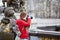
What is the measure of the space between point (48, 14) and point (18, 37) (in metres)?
7.77

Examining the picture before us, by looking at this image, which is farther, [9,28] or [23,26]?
[23,26]

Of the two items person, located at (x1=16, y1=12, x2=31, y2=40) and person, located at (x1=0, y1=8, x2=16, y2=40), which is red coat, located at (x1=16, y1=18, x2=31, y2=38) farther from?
person, located at (x1=0, y1=8, x2=16, y2=40)

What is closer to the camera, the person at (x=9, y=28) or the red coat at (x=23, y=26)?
the person at (x=9, y=28)

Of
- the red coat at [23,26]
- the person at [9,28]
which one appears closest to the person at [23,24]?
the red coat at [23,26]

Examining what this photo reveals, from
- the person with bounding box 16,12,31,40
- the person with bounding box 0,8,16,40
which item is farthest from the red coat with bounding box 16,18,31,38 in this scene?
the person with bounding box 0,8,16,40

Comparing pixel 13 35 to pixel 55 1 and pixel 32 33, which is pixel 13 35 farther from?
pixel 55 1

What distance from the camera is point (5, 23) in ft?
16.8

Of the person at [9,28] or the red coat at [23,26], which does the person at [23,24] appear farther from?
the person at [9,28]

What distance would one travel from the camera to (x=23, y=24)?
532cm

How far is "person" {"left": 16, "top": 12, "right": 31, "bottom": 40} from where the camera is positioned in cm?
532

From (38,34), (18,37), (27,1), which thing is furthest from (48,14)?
(38,34)

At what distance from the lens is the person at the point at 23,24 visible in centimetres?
532

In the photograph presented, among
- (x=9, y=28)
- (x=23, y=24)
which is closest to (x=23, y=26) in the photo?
(x=23, y=24)

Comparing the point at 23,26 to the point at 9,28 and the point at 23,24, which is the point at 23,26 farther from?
the point at 9,28
